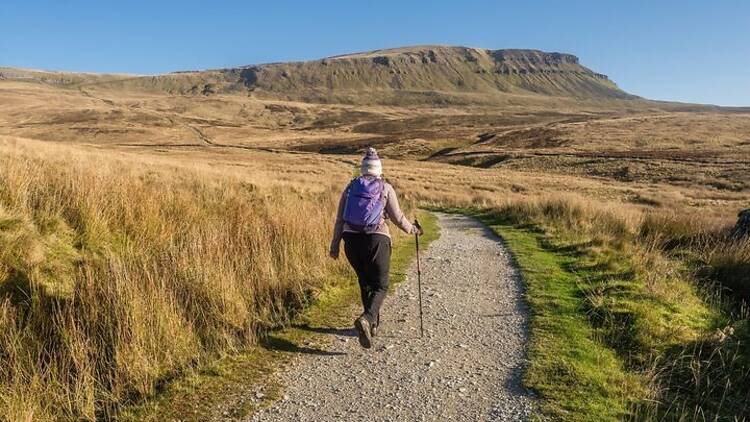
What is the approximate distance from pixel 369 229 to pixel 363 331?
115 centimetres

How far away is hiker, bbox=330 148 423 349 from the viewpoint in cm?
621

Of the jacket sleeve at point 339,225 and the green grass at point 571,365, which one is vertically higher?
the jacket sleeve at point 339,225

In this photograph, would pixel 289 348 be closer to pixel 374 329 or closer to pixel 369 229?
pixel 374 329

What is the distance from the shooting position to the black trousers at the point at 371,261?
6305 millimetres

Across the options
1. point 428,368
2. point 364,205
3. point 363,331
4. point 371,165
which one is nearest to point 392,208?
point 364,205

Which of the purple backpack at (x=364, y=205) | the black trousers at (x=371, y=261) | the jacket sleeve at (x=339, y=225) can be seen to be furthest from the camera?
the jacket sleeve at (x=339, y=225)

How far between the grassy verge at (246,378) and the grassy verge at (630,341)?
2505 millimetres

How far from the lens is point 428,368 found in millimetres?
5695

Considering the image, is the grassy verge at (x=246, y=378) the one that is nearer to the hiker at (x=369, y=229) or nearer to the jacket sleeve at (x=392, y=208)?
the hiker at (x=369, y=229)

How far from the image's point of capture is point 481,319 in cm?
733

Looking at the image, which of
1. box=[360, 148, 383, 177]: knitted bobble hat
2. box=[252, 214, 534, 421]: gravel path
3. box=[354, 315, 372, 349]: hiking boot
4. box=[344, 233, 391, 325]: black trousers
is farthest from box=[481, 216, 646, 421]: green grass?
box=[360, 148, 383, 177]: knitted bobble hat

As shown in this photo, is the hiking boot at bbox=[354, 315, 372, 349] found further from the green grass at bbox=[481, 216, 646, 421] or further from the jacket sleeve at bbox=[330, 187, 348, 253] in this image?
the green grass at bbox=[481, 216, 646, 421]

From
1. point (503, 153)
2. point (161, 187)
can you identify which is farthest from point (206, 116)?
point (161, 187)

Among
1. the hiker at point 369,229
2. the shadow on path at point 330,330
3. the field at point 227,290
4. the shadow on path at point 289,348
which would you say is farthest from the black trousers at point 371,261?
the field at point 227,290
